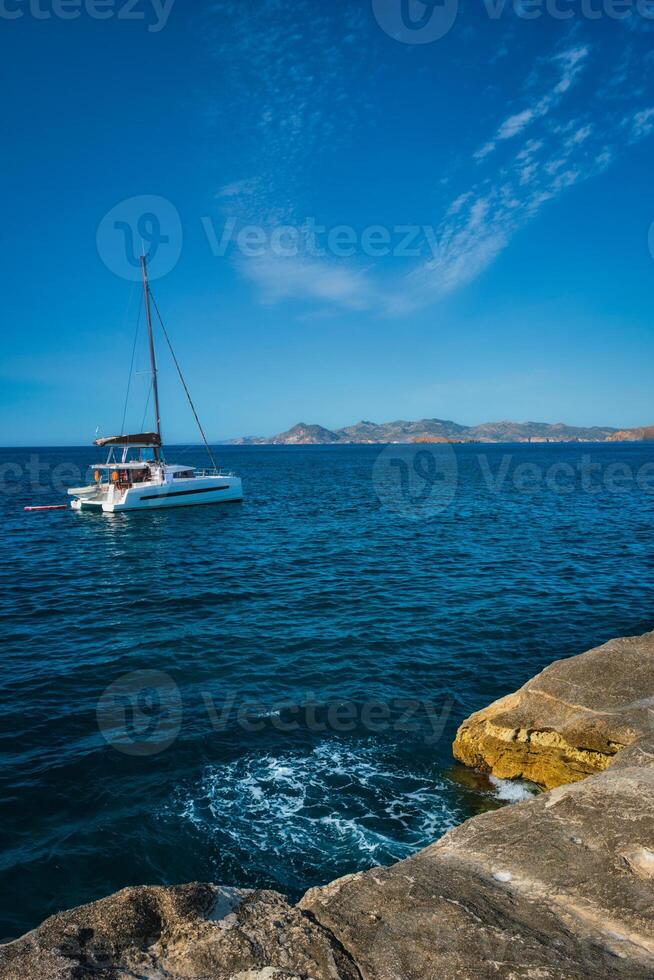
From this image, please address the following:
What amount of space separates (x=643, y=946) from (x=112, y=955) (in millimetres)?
4043

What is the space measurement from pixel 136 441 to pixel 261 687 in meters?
36.4

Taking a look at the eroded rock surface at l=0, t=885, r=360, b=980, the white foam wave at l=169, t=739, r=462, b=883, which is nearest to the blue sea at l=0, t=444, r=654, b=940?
the white foam wave at l=169, t=739, r=462, b=883

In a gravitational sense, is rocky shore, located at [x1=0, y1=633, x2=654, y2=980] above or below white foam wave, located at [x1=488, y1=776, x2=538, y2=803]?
above

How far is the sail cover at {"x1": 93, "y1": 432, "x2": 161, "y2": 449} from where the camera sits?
45156 mm

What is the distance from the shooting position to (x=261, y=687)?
1405 cm

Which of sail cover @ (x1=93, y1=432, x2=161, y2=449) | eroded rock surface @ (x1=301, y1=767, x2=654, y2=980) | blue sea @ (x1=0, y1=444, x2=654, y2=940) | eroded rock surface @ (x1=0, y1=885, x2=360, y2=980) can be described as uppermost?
sail cover @ (x1=93, y1=432, x2=161, y2=449)


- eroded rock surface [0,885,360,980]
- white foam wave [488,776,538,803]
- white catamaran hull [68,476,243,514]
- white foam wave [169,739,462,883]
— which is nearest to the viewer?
eroded rock surface [0,885,360,980]

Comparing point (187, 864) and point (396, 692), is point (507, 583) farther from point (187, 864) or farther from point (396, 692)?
point (187, 864)

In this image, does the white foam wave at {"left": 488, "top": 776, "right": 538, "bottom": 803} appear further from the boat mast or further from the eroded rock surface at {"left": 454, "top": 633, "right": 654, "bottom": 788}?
the boat mast

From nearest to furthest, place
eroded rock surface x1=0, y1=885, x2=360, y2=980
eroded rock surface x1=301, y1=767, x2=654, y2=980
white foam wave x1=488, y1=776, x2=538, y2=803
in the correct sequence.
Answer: eroded rock surface x1=0, y1=885, x2=360, y2=980, eroded rock surface x1=301, y1=767, x2=654, y2=980, white foam wave x1=488, y1=776, x2=538, y2=803

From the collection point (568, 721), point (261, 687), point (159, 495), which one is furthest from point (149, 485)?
point (568, 721)

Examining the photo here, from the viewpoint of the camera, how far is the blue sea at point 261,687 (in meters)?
8.84

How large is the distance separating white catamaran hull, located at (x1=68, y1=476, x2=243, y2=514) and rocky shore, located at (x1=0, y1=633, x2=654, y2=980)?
4187cm

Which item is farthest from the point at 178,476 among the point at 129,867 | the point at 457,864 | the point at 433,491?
the point at 457,864
